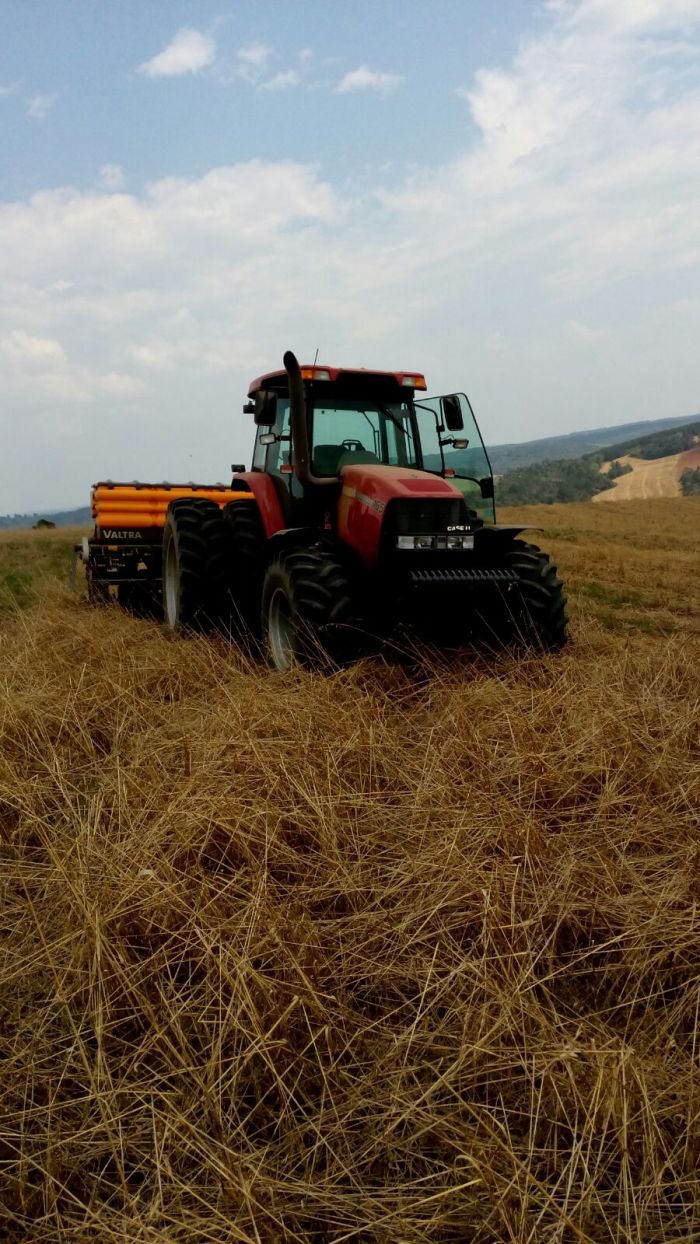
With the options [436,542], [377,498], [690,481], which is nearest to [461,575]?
[436,542]

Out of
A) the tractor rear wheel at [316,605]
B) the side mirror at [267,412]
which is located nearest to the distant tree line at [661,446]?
the side mirror at [267,412]

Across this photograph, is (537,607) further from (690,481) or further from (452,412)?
(690,481)

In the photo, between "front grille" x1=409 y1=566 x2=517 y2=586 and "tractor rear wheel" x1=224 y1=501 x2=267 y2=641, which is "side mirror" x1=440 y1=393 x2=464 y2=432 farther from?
"tractor rear wheel" x1=224 y1=501 x2=267 y2=641

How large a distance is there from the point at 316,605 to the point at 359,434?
1.83 metres

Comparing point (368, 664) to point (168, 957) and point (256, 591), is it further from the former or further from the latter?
point (168, 957)

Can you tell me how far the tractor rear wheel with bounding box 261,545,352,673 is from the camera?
15.1 feet

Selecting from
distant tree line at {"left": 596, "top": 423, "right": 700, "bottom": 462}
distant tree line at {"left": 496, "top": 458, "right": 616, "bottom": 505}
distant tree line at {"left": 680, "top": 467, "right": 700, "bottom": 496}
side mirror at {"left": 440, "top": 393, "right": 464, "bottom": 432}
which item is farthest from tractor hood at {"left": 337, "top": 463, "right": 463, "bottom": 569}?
distant tree line at {"left": 596, "top": 423, "right": 700, "bottom": 462}

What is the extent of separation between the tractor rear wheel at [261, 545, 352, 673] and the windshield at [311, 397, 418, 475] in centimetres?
100

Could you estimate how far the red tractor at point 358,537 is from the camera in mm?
4758

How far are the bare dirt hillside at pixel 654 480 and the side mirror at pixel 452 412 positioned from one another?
43.9 meters

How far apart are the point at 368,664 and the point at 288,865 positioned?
198 cm

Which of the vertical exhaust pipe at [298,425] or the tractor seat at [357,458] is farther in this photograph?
the tractor seat at [357,458]

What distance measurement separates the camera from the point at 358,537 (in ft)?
16.7

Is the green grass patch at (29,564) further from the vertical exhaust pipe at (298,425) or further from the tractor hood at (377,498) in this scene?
the tractor hood at (377,498)
